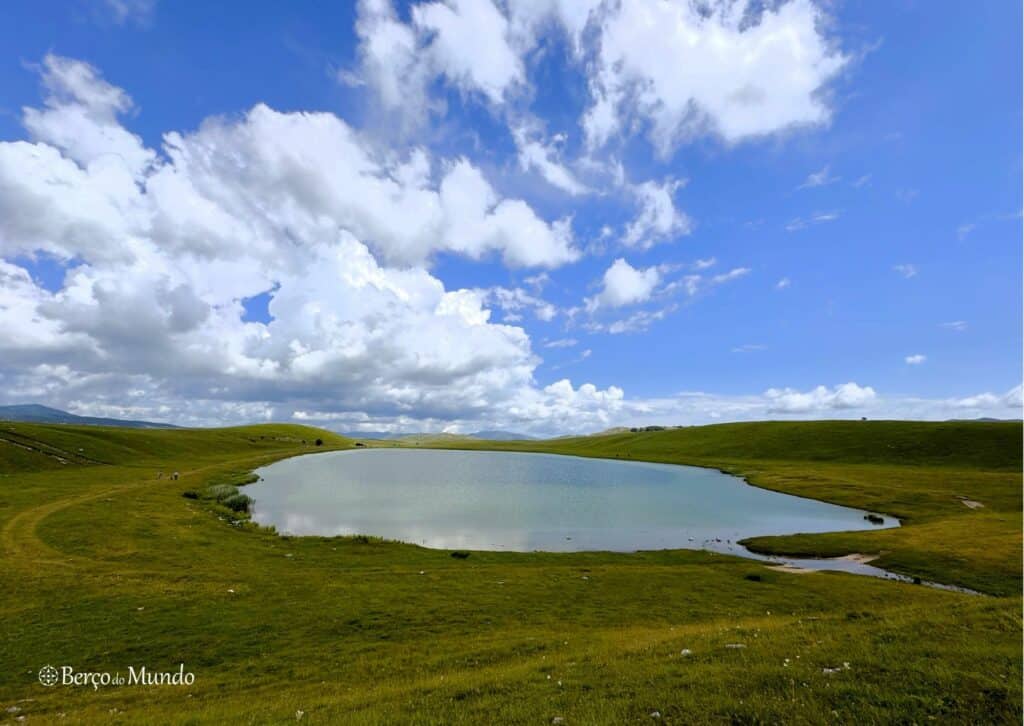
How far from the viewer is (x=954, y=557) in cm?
4116

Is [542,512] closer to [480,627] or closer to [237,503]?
[480,627]

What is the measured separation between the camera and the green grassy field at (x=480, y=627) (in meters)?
12.2

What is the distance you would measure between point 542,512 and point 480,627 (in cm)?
4202

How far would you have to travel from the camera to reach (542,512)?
6481 centimetres

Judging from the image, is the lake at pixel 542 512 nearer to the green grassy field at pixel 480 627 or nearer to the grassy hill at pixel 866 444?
the green grassy field at pixel 480 627

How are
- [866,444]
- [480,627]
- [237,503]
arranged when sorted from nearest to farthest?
[480,627], [237,503], [866,444]

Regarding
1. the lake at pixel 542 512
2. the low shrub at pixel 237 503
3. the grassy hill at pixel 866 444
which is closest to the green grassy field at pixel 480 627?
the low shrub at pixel 237 503

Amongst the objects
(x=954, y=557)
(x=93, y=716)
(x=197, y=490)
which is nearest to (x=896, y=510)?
(x=954, y=557)

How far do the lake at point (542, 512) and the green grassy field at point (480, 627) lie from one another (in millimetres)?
5842

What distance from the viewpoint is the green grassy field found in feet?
40.1

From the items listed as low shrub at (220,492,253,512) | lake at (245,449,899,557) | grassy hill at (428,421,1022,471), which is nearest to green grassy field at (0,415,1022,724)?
low shrub at (220,492,253,512)

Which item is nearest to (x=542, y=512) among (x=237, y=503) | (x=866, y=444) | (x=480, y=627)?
(x=480, y=627)

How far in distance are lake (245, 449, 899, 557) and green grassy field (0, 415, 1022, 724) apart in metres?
5.84

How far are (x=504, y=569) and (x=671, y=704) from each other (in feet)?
87.5
